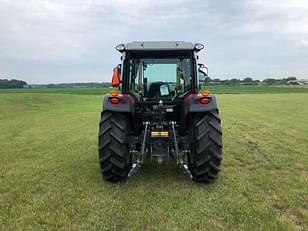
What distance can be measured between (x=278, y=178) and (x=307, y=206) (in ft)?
4.09

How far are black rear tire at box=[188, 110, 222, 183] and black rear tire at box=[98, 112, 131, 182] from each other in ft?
3.46

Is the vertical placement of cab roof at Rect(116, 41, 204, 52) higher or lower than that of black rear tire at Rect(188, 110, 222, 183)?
higher

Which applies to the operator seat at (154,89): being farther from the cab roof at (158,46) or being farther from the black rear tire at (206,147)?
the black rear tire at (206,147)

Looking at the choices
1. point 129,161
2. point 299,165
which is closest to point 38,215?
point 129,161

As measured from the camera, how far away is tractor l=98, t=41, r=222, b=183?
4957 millimetres

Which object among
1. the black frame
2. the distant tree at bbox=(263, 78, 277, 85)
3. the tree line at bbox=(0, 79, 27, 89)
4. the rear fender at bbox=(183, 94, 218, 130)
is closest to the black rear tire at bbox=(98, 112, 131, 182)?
the black frame

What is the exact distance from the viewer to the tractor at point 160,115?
4957mm

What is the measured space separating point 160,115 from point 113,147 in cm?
97

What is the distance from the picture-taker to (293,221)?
3.75 meters

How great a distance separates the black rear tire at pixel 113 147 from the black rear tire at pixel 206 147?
105 cm

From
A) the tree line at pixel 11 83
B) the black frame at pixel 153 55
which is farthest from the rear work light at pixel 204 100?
the tree line at pixel 11 83

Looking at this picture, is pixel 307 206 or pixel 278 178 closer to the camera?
pixel 307 206

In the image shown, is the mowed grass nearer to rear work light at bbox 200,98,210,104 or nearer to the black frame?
rear work light at bbox 200,98,210,104

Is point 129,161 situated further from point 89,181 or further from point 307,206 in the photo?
point 307,206
